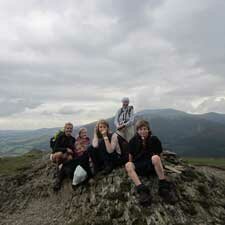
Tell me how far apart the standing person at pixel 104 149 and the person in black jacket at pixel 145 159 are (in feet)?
5.70

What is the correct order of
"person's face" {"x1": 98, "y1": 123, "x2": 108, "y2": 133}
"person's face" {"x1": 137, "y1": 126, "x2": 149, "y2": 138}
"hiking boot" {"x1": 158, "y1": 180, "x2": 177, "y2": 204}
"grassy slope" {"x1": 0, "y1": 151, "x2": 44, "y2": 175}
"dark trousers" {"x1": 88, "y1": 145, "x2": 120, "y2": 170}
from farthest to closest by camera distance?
"grassy slope" {"x1": 0, "y1": 151, "x2": 44, "y2": 175}
"dark trousers" {"x1": 88, "y1": 145, "x2": 120, "y2": 170}
"person's face" {"x1": 98, "y1": 123, "x2": 108, "y2": 133}
"hiking boot" {"x1": 158, "y1": 180, "x2": 177, "y2": 204}
"person's face" {"x1": 137, "y1": 126, "x2": 149, "y2": 138}

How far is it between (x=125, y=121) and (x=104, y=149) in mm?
2520

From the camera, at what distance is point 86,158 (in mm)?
16672

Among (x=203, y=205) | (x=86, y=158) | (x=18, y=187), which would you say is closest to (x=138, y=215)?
→ (x=203, y=205)

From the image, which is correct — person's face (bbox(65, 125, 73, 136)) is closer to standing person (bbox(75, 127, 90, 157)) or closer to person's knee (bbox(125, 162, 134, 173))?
standing person (bbox(75, 127, 90, 157))

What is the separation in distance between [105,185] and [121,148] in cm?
244

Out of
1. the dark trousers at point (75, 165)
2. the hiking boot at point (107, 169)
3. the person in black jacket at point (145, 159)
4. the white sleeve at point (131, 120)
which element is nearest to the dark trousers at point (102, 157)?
the hiking boot at point (107, 169)

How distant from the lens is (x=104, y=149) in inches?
604

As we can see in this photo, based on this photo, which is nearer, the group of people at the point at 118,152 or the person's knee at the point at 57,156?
the group of people at the point at 118,152

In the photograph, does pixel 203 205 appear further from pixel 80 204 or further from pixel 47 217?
pixel 47 217

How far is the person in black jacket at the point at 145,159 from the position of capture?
13.0 m

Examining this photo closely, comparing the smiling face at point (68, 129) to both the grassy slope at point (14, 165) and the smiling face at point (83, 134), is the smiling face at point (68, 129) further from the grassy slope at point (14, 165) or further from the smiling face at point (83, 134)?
the grassy slope at point (14, 165)

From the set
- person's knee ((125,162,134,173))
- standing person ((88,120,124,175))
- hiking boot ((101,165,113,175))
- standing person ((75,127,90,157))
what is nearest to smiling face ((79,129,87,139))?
standing person ((75,127,90,157))

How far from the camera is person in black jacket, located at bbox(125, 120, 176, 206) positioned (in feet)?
42.6
